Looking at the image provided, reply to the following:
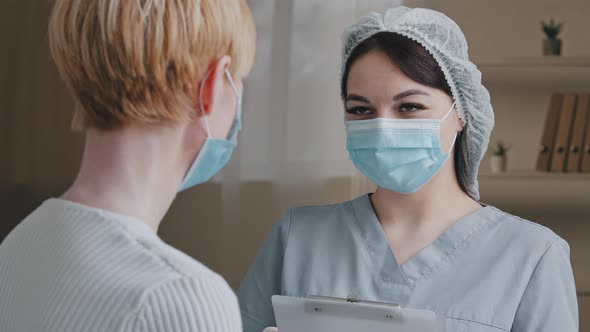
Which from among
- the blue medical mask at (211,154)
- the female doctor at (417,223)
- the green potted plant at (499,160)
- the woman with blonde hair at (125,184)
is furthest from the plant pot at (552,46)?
the woman with blonde hair at (125,184)

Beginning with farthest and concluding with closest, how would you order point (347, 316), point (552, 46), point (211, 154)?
point (552, 46) → point (347, 316) → point (211, 154)

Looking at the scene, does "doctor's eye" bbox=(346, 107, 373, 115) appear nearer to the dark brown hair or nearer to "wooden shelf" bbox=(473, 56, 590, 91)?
the dark brown hair

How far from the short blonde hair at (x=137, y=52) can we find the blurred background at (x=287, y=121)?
2.08m

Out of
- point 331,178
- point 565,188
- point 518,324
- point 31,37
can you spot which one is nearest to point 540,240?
point 518,324

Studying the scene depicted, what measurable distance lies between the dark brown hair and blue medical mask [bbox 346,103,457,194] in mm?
73

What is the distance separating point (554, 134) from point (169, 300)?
224 cm

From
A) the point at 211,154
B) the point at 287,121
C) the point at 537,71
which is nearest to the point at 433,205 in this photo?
the point at 211,154

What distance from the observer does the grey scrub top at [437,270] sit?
1.40 metres

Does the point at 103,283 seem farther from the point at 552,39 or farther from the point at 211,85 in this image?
the point at 552,39

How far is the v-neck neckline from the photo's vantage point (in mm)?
1502

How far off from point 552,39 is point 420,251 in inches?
60.7

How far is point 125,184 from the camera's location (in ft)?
2.43

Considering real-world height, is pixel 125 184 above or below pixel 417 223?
above

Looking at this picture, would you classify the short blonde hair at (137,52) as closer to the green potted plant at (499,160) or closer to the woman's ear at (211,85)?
the woman's ear at (211,85)
